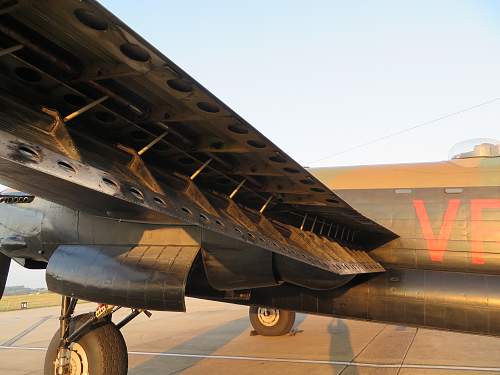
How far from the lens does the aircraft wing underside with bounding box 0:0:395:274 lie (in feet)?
8.17

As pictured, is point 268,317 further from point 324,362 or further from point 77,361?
point 77,361

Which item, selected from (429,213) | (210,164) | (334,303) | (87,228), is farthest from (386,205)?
(87,228)

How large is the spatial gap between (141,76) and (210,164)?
1483 millimetres

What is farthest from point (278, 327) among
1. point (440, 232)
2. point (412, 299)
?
point (440, 232)

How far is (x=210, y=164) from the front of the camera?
4199 mm

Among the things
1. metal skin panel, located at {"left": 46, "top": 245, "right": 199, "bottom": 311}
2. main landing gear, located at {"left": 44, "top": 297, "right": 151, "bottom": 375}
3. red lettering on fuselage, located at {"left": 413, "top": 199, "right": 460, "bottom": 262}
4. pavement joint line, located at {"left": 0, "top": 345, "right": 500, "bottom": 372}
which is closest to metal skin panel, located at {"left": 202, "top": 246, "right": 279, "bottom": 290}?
metal skin panel, located at {"left": 46, "top": 245, "right": 199, "bottom": 311}

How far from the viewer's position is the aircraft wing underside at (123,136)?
98.0 inches

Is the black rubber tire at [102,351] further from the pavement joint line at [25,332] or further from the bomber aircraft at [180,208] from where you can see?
the pavement joint line at [25,332]

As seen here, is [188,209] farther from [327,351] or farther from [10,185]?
[327,351]

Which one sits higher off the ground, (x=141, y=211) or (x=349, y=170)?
(x=349, y=170)

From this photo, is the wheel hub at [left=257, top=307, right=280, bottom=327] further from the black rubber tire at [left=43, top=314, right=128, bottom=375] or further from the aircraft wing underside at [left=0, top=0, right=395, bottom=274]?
the aircraft wing underside at [left=0, top=0, right=395, bottom=274]

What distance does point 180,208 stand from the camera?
345cm

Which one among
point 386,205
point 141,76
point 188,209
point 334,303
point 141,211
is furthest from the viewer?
point 386,205

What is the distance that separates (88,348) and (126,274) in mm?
1697
